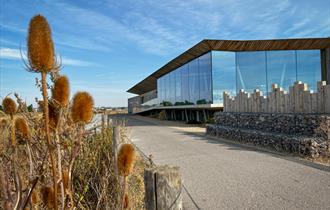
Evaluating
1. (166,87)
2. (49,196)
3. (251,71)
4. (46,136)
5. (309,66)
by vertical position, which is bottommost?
(49,196)

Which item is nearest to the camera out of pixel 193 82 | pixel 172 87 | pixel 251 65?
pixel 251 65

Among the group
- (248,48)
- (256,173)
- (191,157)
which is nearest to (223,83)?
(248,48)

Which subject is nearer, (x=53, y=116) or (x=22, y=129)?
(x=53, y=116)

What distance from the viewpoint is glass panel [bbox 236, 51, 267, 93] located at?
70.6 ft

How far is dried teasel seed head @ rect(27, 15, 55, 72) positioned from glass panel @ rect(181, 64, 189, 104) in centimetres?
2473

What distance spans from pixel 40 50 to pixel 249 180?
579 cm

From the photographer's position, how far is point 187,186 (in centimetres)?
596

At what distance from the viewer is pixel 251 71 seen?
71.3ft

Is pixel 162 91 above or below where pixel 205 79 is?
above

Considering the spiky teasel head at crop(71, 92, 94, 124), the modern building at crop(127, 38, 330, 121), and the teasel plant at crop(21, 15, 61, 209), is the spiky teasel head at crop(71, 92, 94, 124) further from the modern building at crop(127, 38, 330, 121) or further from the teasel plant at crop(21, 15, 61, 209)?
the modern building at crop(127, 38, 330, 121)

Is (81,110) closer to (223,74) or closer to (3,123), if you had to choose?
(3,123)

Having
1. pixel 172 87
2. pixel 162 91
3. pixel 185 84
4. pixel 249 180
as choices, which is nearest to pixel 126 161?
pixel 249 180

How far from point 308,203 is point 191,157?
4.53 meters

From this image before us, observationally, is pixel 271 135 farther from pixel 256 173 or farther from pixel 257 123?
pixel 256 173
